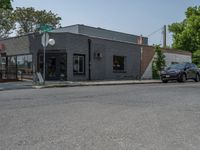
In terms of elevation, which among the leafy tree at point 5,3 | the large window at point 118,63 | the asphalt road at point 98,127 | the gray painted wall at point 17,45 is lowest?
the asphalt road at point 98,127

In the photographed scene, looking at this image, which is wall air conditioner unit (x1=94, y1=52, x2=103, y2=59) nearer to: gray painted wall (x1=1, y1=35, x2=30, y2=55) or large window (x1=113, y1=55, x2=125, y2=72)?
large window (x1=113, y1=55, x2=125, y2=72)

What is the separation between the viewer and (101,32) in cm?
4200

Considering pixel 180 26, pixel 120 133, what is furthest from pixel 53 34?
pixel 180 26

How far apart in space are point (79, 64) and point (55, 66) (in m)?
2.05

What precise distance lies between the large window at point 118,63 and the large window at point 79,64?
14.0 feet

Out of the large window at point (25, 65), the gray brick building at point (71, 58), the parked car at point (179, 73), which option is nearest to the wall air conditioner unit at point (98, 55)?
the gray brick building at point (71, 58)

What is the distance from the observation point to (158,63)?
37781mm

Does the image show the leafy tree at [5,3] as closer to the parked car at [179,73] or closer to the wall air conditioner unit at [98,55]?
the wall air conditioner unit at [98,55]

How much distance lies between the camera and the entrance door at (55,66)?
29.4 metres

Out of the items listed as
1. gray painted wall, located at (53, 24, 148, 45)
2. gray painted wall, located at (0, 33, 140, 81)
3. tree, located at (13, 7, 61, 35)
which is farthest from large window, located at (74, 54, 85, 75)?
tree, located at (13, 7, 61, 35)

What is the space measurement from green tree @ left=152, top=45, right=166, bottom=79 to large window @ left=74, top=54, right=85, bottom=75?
405 inches

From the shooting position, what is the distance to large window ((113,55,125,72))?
34000 millimetres

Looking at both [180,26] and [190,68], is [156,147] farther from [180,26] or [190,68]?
[180,26]

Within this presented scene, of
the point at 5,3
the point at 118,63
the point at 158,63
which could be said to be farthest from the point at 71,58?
the point at 158,63
